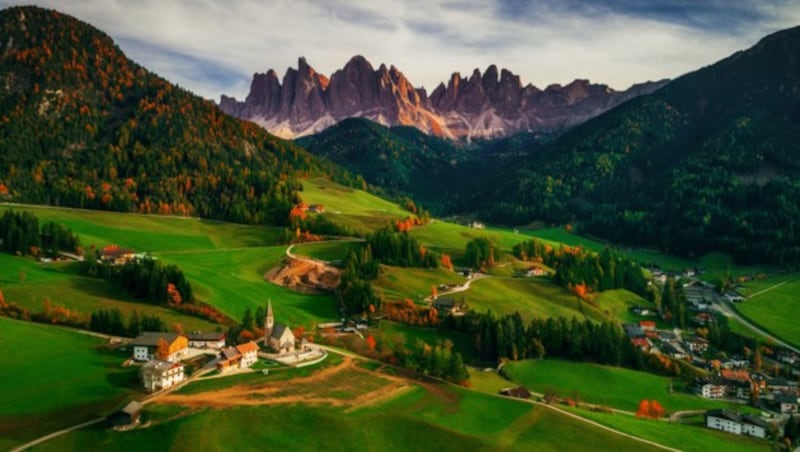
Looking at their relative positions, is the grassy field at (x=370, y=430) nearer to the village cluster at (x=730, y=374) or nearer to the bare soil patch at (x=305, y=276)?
the village cluster at (x=730, y=374)

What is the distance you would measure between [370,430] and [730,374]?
69596 mm

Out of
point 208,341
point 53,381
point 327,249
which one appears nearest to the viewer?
point 53,381

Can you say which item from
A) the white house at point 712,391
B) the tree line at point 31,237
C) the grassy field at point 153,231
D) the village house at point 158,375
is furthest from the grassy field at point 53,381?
the white house at point 712,391

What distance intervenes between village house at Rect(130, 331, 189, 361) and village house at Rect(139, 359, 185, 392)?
5.49 meters

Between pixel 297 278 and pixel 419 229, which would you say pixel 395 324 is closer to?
pixel 297 278

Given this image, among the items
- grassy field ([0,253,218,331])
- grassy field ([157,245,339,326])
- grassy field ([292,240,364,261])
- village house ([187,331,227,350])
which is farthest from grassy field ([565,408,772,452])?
grassy field ([292,240,364,261])

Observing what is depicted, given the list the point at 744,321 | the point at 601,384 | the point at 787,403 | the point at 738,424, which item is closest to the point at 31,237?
the point at 601,384

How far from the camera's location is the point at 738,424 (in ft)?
263

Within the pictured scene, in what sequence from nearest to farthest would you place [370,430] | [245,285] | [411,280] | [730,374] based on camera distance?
1. [370,430]
2. [730,374]
3. [245,285]
4. [411,280]

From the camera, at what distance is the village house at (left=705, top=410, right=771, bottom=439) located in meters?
79.8

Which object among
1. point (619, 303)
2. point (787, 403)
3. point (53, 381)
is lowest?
point (787, 403)

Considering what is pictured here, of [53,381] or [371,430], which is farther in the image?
[53,381]

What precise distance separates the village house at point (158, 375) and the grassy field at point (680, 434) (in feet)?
159

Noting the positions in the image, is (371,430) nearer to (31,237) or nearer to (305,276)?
(305,276)
